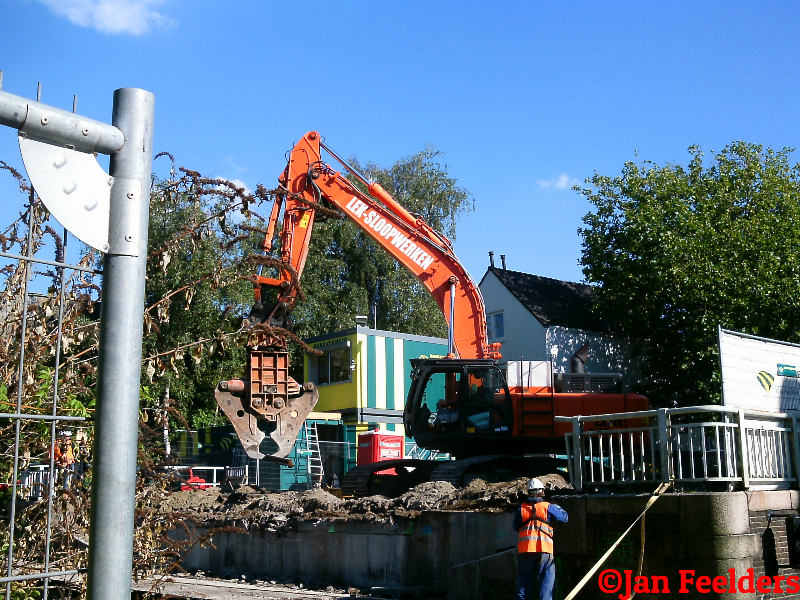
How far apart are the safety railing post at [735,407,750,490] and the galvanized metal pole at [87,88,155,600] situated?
25.6 feet

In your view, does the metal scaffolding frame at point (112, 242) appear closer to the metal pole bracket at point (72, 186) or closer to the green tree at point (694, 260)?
the metal pole bracket at point (72, 186)

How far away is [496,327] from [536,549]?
2846 centimetres

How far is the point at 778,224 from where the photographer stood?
2919 centimetres

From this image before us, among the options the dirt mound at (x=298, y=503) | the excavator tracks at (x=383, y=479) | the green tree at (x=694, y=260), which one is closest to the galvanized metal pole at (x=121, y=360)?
the dirt mound at (x=298, y=503)

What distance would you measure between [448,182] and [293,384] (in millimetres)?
34995

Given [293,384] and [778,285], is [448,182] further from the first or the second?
[293,384]

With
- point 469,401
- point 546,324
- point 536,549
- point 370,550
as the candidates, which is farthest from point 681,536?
point 546,324

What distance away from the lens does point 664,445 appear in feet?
30.6

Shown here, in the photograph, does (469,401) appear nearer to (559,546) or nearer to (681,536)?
(559,546)

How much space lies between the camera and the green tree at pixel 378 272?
1537 inches

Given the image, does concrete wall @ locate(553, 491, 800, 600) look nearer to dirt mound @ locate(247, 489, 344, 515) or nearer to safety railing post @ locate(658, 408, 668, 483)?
safety railing post @ locate(658, 408, 668, 483)

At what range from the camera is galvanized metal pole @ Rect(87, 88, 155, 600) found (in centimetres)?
294

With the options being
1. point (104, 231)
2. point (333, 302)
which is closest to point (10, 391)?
point (104, 231)

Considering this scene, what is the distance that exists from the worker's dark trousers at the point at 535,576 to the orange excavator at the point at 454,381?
5265mm
